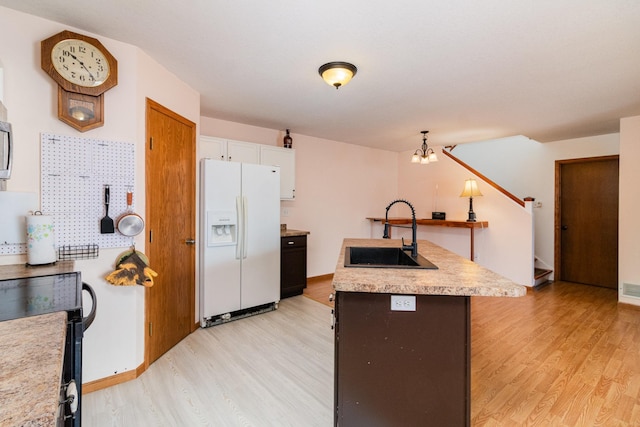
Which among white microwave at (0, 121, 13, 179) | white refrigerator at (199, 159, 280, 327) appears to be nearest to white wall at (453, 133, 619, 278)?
white refrigerator at (199, 159, 280, 327)

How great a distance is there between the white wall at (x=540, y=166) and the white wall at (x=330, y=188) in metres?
1.99

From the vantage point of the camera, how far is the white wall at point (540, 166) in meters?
4.54

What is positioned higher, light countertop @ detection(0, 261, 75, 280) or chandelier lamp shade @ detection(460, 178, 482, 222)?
chandelier lamp shade @ detection(460, 178, 482, 222)

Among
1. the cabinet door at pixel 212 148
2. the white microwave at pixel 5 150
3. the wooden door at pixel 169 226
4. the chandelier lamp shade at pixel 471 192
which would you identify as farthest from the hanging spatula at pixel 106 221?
the chandelier lamp shade at pixel 471 192

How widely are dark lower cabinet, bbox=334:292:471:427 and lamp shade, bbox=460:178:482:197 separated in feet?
12.3

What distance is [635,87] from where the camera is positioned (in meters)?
2.71

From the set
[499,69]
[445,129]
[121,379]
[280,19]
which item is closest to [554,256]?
[445,129]

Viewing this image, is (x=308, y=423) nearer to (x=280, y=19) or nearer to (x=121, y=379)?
(x=121, y=379)

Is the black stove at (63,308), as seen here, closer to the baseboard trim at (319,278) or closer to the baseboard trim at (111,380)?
the baseboard trim at (111,380)

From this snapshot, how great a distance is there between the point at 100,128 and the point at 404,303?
2.23m

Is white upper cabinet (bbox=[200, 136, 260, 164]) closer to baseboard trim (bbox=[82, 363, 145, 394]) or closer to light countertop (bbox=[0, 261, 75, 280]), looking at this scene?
light countertop (bbox=[0, 261, 75, 280])

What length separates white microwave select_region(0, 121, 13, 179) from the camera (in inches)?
55.3

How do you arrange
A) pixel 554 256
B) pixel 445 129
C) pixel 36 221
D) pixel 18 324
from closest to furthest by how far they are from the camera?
pixel 18 324
pixel 36 221
pixel 445 129
pixel 554 256

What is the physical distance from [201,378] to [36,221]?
146 centimetres
